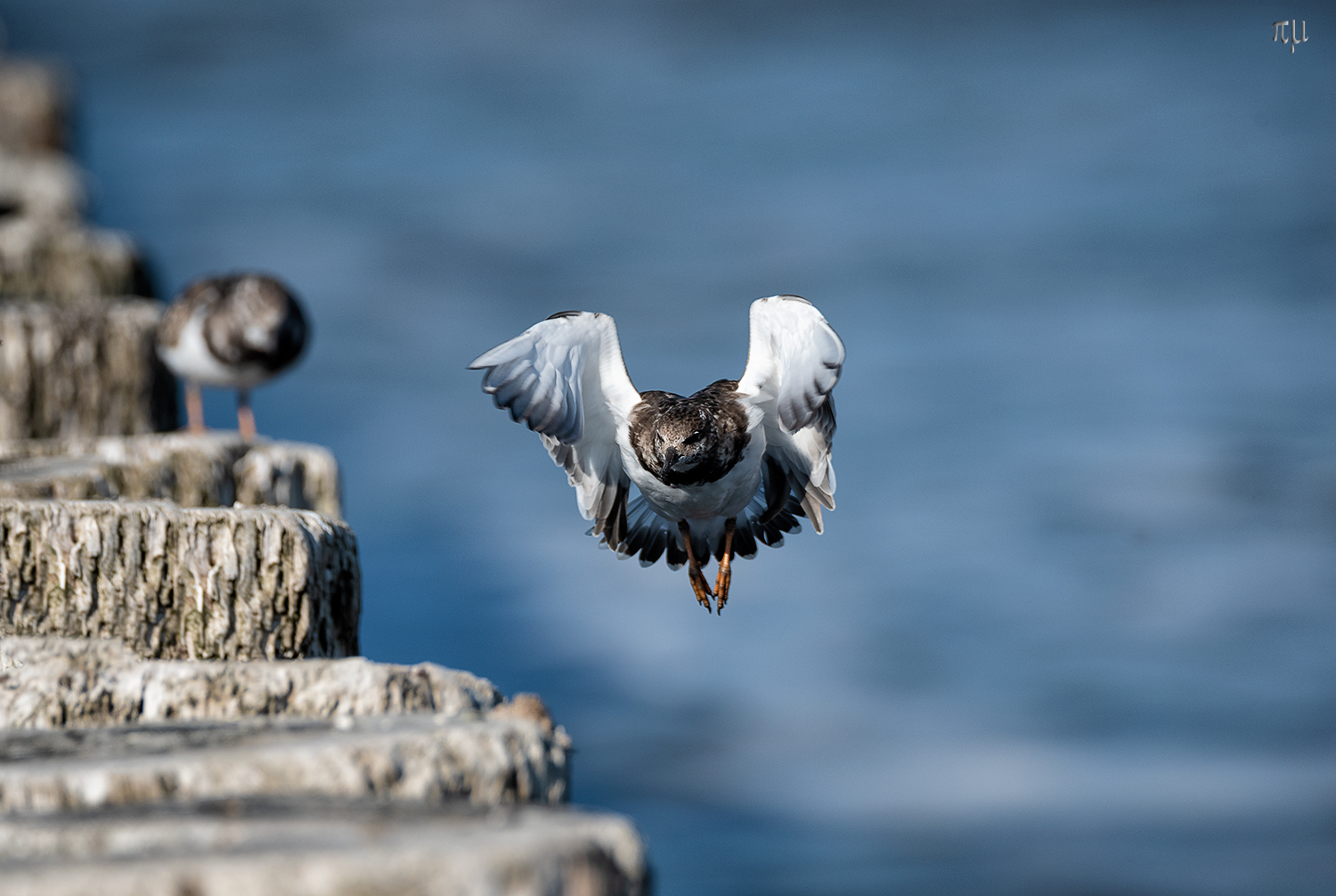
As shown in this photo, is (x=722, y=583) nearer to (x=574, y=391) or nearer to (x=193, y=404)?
(x=574, y=391)

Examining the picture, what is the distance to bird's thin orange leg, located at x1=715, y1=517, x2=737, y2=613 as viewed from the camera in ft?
14.7

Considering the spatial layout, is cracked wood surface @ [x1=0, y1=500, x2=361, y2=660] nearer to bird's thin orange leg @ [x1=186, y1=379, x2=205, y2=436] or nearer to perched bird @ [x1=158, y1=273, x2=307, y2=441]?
perched bird @ [x1=158, y1=273, x2=307, y2=441]

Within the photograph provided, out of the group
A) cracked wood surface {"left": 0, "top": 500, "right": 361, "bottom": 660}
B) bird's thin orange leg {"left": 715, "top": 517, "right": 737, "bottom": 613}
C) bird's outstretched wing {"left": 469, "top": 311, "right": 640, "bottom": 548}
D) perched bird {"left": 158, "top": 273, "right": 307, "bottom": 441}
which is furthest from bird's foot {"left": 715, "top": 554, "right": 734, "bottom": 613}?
perched bird {"left": 158, "top": 273, "right": 307, "bottom": 441}

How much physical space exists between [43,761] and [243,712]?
0.50 m

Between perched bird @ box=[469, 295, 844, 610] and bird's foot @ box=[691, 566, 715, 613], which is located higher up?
perched bird @ box=[469, 295, 844, 610]

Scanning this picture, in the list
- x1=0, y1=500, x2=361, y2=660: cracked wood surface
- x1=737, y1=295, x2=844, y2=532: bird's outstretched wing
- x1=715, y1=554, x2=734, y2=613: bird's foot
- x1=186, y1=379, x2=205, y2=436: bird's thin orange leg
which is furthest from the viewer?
x1=186, y1=379, x2=205, y2=436: bird's thin orange leg

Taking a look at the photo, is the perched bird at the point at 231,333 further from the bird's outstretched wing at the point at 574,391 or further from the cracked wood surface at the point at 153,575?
the cracked wood surface at the point at 153,575

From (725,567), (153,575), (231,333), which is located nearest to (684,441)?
(725,567)

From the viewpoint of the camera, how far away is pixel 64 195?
14.1 metres

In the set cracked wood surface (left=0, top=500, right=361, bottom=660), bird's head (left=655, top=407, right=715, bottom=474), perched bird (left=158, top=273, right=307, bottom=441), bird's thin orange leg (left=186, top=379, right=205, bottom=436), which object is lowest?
cracked wood surface (left=0, top=500, right=361, bottom=660)

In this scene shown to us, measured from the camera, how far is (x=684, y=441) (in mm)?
4051

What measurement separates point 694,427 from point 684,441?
0.17ft

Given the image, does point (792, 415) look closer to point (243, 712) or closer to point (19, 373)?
point (243, 712)

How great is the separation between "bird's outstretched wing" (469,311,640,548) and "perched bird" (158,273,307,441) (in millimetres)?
3182
